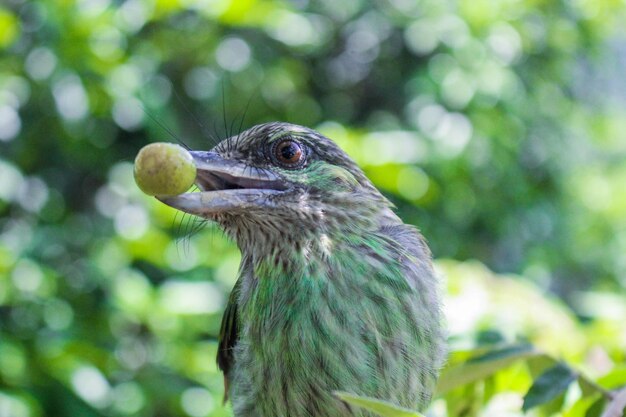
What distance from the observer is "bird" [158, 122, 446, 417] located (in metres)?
2.13

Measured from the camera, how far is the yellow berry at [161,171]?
1.85m

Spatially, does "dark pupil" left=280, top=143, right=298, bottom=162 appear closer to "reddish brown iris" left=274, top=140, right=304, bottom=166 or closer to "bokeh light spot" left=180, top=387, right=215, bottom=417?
"reddish brown iris" left=274, top=140, right=304, bottom=166

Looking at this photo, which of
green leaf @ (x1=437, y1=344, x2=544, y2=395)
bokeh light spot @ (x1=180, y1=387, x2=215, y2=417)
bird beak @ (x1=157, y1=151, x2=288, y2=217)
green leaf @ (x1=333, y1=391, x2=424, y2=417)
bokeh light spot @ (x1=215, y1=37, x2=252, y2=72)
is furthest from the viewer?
bokeh light spot @ (x1=215, y1=37, x2=252, y2=72)

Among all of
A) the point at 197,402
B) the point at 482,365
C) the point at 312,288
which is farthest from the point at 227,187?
the point at 197,402

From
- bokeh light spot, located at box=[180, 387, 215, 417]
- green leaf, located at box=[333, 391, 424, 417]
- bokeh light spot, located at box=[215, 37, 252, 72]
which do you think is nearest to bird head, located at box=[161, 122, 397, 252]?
green leaf, located at box=[333, 391, 424, 417]

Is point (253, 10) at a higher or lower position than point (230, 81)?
higher

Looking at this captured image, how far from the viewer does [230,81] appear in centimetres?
512

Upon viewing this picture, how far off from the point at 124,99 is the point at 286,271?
2326 millimetres

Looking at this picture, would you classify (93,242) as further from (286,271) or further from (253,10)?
(286,271)

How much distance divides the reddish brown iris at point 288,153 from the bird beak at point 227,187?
67 mm

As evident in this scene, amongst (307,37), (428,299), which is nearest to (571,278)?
(307,37)

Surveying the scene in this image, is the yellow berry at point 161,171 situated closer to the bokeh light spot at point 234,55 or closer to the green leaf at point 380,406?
the green leaf at point 380,406

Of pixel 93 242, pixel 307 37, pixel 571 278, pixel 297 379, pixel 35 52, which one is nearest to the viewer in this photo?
pixel 297 379

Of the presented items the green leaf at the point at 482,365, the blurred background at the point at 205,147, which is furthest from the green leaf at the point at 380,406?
the blurred background at the point at 205,147
